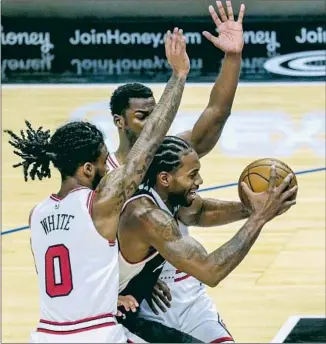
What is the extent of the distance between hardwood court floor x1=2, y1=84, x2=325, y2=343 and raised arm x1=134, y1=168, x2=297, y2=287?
1832 mm

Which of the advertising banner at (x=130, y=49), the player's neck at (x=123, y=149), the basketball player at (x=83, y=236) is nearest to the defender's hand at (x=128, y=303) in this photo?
the basketball player at (x=83, y=236)

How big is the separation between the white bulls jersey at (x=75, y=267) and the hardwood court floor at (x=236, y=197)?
1.94 m

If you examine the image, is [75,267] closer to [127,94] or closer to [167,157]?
[167,157]

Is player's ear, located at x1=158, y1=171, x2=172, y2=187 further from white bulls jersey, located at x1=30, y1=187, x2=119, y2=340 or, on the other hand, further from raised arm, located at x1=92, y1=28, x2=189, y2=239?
white bulls jersey, located at x1=30, y1=187, x2=119, y2=340

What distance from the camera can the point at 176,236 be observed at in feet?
11.0

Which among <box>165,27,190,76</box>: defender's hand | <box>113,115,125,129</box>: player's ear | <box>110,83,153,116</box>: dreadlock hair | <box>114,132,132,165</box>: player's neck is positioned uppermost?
<box>165,27,190,76</box>: defender's hand

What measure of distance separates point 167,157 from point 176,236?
0.34 meters

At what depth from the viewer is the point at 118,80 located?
7.38 metres

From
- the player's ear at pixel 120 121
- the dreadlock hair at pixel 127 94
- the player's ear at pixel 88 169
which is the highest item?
the dreadlock hair at pixel 127 94

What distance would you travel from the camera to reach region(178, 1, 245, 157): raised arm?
3.77m

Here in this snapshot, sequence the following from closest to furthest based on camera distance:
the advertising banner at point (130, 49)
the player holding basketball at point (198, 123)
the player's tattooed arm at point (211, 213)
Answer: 1. the player holding basketball at point (198, 123)
2. the player's tattooed arm at point (211, 213)
3. the advertising banner at point (130, 49)

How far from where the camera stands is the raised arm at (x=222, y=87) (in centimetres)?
377

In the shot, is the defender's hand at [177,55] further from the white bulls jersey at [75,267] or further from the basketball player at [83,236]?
the white bulls jersey at [75,267]

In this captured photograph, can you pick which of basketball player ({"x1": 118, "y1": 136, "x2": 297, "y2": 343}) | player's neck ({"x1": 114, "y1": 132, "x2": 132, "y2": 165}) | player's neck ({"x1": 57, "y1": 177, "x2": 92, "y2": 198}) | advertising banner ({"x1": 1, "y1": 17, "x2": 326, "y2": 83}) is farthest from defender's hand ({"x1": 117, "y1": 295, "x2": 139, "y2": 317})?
advertising banner ({"x1": 1, "y1": 17, "x2": 326, "y2": 83})
